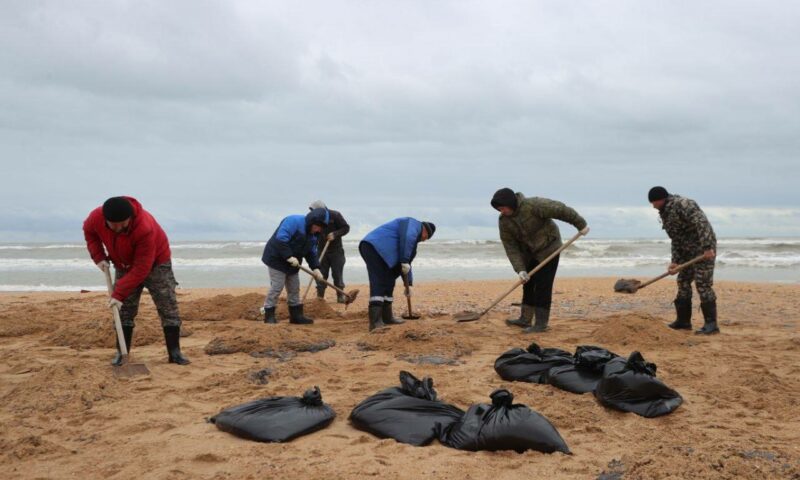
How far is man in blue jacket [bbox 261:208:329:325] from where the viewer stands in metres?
6.79

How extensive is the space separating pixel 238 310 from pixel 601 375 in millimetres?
5111

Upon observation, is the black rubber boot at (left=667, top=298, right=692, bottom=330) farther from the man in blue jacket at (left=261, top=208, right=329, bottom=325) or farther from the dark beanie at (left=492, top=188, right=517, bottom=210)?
the man in blue jacket at (left=261, top=208, right=329, bottom=325)

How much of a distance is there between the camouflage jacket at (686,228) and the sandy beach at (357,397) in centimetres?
91

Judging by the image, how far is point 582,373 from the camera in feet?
13.5

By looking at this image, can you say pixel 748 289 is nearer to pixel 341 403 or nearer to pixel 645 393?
pixel 645 393

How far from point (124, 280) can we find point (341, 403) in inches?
76.6

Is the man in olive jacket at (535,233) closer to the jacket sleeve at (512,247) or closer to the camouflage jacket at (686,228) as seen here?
the jacket sleeve at (512,247)

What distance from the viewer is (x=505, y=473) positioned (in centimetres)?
278

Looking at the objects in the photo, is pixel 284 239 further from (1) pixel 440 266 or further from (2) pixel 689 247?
(1) pixel 440 266

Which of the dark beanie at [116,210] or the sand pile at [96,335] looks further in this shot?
the sand pile at [96,335]

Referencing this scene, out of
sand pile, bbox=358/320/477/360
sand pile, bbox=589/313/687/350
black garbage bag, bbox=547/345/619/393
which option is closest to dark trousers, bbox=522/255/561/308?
sand pile, bbox=589/313/687/350

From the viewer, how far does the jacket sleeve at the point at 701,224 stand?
6.20 meters

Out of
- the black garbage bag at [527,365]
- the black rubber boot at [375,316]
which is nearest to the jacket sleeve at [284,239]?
the black rubber boot at [375,316]

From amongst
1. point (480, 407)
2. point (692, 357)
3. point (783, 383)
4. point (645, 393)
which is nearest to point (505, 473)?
point (480, 407)
